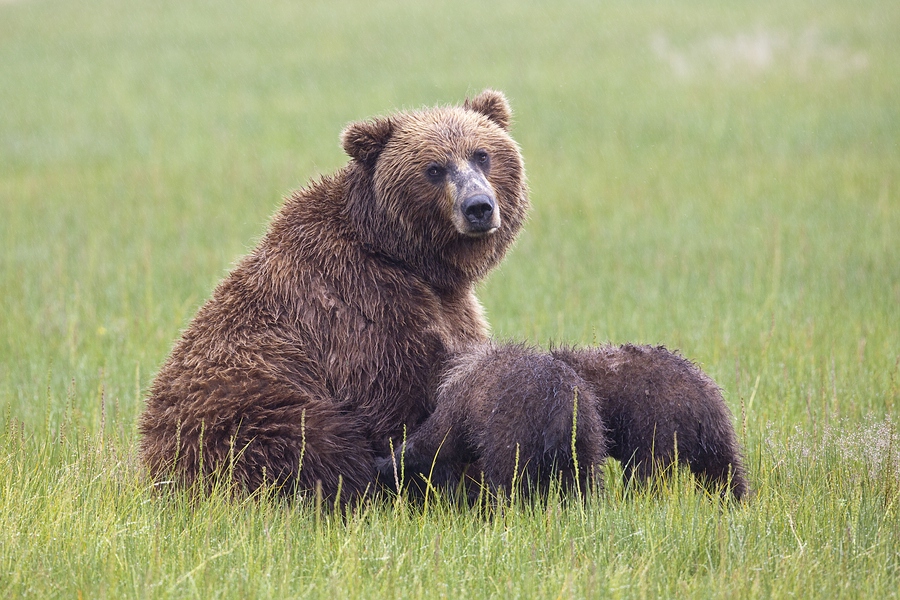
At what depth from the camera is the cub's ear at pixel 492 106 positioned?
20.5 feet

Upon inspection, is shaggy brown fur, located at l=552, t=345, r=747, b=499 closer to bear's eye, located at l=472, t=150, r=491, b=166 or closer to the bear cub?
the bear cub

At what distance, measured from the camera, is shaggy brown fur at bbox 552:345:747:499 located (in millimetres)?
4695

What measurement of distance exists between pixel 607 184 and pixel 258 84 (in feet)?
36.6

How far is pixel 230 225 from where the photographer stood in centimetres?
1327

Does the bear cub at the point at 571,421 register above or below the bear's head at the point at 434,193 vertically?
below

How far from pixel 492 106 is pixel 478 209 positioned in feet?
3.61

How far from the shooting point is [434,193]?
563cm

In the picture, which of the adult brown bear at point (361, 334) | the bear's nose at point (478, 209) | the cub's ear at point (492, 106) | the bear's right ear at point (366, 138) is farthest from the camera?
the cub's ear at point (492, 106)

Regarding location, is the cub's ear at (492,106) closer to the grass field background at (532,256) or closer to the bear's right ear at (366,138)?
the bear's right ear at (366,138)

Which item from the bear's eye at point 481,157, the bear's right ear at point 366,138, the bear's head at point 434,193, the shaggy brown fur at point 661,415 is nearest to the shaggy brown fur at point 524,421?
the shaggy brown fur at point 661,415

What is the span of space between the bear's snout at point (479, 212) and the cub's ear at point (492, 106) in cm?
98

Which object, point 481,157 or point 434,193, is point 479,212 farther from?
point 481,157

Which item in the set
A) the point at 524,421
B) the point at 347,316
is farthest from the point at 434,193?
the point at 524,421

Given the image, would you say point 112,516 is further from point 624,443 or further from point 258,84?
point 258,84
